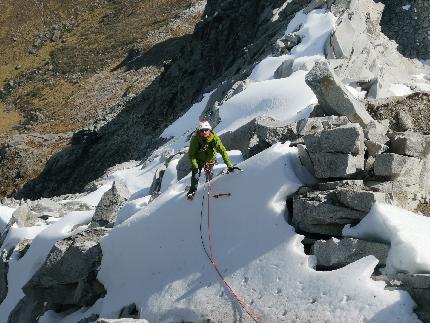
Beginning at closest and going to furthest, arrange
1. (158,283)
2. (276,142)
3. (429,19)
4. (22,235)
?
(158,283)
(276,142)
(22,235)
(429,19)

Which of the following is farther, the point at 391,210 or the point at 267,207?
the point at 267,207

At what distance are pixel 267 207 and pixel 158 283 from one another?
11.2 feet

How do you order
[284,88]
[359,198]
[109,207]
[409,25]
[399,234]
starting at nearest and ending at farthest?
[399,234]
[359,198]
[109,207]
[284,88]
[409,25]

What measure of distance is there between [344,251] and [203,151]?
5247 mm

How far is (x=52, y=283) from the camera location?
17.5 meters

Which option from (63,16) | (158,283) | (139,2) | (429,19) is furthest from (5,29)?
(158,283)

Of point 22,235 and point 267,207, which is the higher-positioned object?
point 267,207

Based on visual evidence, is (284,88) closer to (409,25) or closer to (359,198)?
(359,198)

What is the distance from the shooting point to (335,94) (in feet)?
54.9

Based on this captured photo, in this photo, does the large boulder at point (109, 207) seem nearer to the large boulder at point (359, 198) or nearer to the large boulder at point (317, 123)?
the large boulder at point (317, 123)

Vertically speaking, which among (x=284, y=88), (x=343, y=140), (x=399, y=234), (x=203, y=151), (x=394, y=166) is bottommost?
(x=284, y=88)

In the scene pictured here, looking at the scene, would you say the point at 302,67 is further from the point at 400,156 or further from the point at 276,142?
the point at 400,156

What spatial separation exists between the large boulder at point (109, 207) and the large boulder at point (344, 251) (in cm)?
845

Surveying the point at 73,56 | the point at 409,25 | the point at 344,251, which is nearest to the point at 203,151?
the point at 344,251
